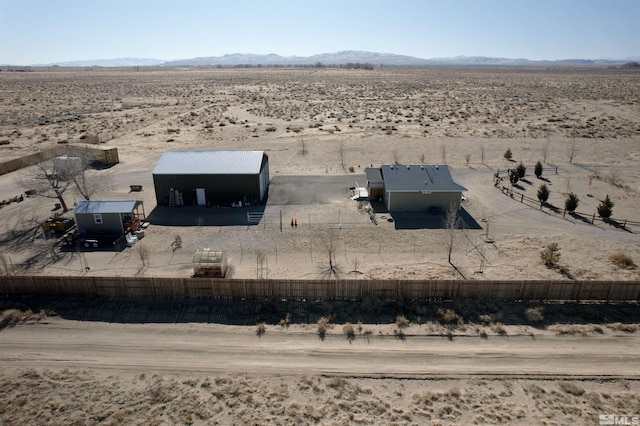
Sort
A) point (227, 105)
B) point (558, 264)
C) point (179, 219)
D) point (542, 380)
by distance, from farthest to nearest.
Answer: point (227, 105), point (179, 219), point (558, 264), point (542, 380)

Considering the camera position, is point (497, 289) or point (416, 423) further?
point (497, 289)

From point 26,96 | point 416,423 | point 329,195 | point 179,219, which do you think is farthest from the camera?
point 26,96

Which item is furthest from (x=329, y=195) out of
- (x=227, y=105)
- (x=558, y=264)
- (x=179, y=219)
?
(x=227, y=105)

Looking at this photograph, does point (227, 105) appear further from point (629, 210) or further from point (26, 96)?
point (629, 210)

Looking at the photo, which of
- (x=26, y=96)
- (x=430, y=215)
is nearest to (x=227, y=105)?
(x=26, y=96)

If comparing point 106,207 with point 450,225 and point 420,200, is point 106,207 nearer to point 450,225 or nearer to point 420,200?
point 420,200

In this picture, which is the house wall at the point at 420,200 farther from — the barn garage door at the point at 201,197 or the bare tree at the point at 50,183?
the bare tree at the point at 50,183
